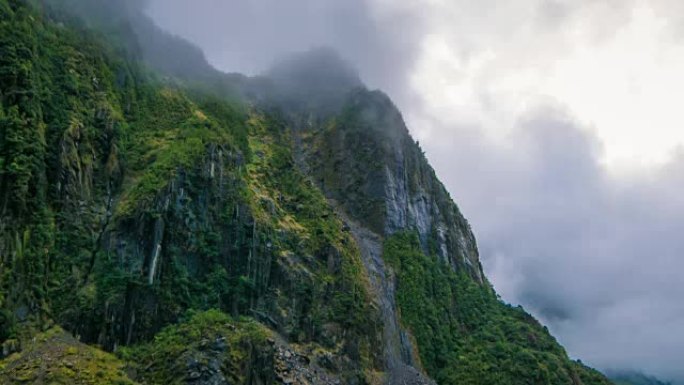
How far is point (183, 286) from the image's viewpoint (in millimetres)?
97250

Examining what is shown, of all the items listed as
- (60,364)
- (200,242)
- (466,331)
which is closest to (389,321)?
(466,331)

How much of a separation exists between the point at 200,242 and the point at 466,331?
7206 cm

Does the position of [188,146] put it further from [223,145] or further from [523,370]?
[523,370]

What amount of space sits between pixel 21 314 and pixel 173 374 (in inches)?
803

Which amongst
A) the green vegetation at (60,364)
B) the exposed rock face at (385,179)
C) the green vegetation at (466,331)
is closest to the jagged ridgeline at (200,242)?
the green vegetation at (60,364)

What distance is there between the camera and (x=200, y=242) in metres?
105

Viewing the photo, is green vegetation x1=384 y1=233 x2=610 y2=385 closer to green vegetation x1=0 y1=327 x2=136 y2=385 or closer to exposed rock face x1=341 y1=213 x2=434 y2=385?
exposed rock face x1=341 y1=213 x2=434 y2=385

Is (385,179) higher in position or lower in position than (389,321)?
higher

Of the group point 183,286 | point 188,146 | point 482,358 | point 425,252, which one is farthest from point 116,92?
point 482,358

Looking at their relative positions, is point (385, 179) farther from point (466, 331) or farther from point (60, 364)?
point (60, 364)

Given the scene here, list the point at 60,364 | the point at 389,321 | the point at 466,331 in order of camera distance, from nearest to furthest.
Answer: the point at 60,364, the point at 389,321, the point at 466,331

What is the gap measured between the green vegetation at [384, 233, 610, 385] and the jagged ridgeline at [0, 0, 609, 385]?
1.52 feet

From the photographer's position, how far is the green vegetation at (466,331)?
127 meters

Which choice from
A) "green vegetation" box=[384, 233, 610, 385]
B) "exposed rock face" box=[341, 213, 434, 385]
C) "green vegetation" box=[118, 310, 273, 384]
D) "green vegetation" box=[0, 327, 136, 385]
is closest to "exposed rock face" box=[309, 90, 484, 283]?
"green vegetation" box=[384, 233, 610, 385]
